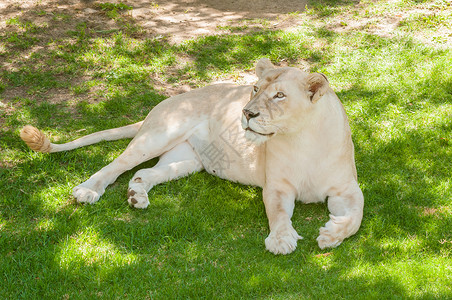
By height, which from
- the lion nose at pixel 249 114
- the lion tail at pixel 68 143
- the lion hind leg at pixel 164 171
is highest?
the lion nose at pixel 249 114

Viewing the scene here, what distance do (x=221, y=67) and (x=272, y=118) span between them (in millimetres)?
3622

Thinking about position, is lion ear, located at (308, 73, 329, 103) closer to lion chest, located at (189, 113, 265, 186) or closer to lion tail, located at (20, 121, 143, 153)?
lion chest, located at (189, 113, 265, 186)

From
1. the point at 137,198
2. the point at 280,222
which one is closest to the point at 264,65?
the point at 280,222

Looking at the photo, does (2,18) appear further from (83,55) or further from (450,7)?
(450,7)

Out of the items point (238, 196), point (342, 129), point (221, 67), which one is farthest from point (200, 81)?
point (342, 129)

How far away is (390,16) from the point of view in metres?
8.78

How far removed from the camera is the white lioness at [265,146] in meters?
4.12

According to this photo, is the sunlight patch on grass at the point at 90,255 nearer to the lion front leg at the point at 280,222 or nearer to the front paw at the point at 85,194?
the front paw at the point at 85,194

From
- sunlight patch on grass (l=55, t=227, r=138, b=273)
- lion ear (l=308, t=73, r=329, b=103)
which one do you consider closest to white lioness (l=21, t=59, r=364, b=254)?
lion ear (l=308, t=73, r=329, b=103)

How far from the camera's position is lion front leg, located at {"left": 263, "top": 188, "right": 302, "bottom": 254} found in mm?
4098

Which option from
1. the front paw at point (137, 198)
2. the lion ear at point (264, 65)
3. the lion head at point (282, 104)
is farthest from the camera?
the front paw at point (137, 198)

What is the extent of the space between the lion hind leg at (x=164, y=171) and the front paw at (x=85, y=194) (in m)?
0.30

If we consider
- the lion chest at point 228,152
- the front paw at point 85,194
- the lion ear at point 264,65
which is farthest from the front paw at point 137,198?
the lion ear at point 264,65

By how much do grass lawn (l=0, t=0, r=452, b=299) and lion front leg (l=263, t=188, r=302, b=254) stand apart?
7 centimetres
